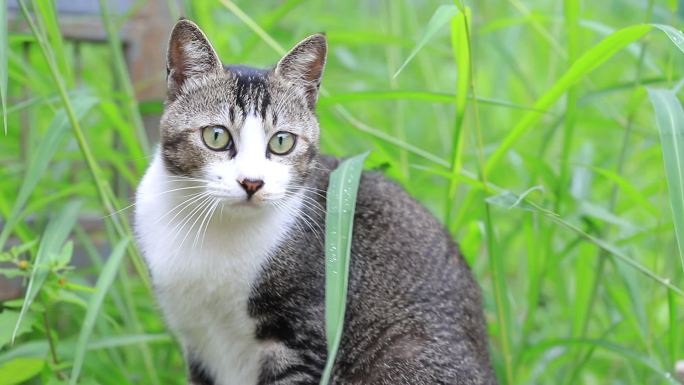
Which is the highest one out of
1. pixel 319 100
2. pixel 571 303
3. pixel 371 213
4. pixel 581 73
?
pixel 581 73

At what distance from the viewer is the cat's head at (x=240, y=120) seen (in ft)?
7.46

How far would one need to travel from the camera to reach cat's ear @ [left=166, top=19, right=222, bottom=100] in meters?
2.36

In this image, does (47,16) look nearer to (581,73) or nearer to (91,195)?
(91,195)

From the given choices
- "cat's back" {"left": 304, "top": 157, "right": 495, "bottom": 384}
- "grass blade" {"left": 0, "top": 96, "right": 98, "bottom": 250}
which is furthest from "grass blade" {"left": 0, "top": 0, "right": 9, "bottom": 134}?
"cat's back" {"left": 304, "top": 157, "right": 495, "bottom": 384}

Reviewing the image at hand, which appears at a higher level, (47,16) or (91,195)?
(47,16)

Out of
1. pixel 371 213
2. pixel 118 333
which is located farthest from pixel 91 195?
pixel 371 213

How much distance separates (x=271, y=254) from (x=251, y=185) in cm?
33

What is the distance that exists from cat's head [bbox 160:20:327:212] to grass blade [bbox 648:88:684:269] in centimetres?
90

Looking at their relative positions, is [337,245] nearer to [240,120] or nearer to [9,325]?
[240,120]

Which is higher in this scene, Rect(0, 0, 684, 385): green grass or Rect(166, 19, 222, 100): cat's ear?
Rect(166, 19, 222, 100): cat's ear

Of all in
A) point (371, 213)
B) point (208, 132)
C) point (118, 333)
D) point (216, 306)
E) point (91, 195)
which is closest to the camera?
point (208, 132)

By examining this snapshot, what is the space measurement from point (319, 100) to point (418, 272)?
2.05 ft

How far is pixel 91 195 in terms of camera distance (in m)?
3.53

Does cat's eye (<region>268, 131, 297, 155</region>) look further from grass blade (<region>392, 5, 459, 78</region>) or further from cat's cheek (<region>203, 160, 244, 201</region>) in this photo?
grass blade (<region>392, 5, 459, 78</region>)
